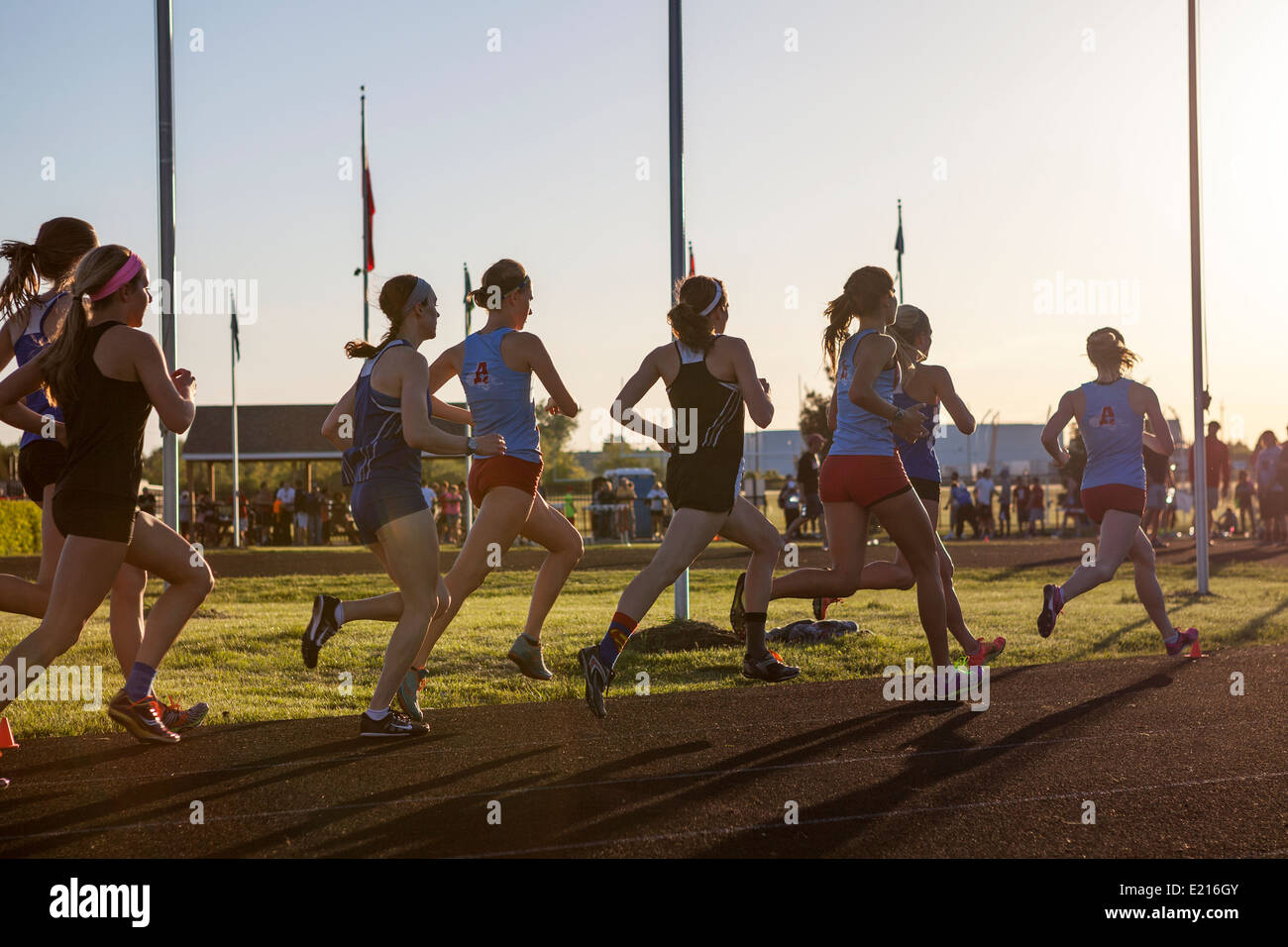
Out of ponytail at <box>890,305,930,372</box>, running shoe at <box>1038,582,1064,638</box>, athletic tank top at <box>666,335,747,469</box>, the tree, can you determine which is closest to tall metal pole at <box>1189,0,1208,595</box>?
running shoe at <box>1038,582,1064,638</box>

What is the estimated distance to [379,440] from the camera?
18.3 ft

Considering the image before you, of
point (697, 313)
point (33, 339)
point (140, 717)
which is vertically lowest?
point (140, 717)

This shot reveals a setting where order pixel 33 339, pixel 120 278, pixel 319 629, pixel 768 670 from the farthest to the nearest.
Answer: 1. pixel 768 670
2. pixel 319 629
3. pixel 33 339
4. pixel 120 278

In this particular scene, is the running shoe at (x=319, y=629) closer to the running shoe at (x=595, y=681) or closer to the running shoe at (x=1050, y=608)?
the running shoe at (x=595, y=681)

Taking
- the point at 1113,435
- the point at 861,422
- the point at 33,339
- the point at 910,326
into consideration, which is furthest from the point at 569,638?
the point at 33,339

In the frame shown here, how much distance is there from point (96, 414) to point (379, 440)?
3.70 ft

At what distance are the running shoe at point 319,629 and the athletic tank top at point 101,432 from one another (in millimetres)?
1050

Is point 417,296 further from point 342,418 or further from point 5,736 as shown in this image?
point 5,736
